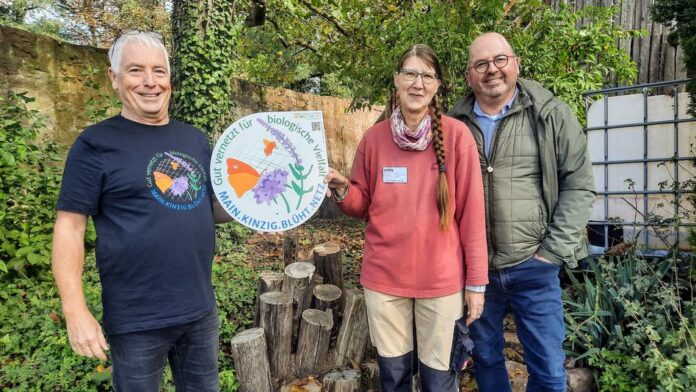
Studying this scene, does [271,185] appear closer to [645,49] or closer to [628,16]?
[645,49]

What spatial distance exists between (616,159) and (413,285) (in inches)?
128

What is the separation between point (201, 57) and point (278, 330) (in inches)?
140

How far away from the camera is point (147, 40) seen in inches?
66.5

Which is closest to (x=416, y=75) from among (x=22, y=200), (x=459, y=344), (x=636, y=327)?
(x=459, y=344)

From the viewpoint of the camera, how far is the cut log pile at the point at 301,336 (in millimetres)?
2838

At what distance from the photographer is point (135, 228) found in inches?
63.7

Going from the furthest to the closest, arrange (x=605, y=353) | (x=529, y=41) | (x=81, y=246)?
(x=529, y=41), (x=605, y=353), (x=81, y=246)

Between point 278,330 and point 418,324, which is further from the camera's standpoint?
point 278,330

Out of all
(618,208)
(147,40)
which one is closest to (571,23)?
(618,208)

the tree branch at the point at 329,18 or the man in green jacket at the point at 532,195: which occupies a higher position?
the tree branch at the point at 329,18

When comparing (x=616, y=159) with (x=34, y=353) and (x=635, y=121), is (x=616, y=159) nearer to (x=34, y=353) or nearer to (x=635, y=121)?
(x=635, y=121)

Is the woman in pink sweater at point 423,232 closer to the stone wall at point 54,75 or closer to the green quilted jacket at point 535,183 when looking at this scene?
the green quilted jacket at point 535,183

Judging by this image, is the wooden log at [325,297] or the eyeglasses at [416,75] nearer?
the eyeglasses at [416,75]

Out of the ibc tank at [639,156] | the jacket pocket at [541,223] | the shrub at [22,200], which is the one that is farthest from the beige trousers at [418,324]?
the shrub at [22,200]
